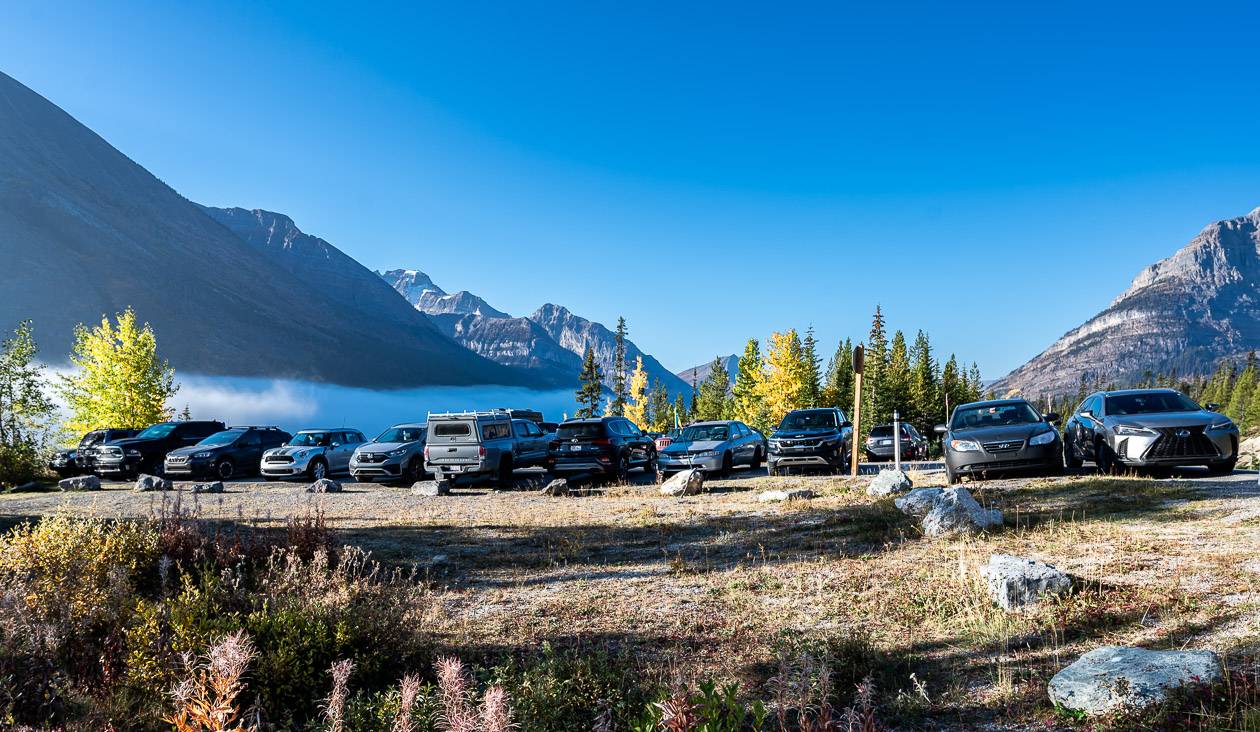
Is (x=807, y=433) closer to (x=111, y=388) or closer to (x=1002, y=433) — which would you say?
(x=1002, y=433)

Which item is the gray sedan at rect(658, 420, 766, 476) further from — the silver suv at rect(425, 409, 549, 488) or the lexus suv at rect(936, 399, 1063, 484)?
the lexus suv at rect(936, 399, 1063, 484)

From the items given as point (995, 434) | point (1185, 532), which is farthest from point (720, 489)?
point (1185, 532)

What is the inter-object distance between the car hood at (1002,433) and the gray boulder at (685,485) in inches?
213

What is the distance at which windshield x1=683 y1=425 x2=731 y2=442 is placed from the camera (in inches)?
752

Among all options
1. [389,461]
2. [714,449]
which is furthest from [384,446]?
[714,449]

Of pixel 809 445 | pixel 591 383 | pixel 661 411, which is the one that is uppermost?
pixel 591 383

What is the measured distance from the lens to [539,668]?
4.05m

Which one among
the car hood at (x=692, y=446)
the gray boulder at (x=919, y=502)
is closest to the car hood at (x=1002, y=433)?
the gray boulder at (x=919, y=502)

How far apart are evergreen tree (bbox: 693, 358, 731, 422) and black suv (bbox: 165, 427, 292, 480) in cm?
6358

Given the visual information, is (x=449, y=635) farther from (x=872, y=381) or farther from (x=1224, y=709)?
(x=872, y=381)

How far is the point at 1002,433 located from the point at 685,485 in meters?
6.46

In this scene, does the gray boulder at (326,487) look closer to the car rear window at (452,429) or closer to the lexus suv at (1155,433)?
the car rear window at (452,429)

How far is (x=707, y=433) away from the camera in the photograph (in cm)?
1939

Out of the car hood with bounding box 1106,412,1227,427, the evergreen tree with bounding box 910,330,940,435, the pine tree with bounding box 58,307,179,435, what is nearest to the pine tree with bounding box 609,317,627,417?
the evergreen tree with bounding box 910,330,940,435
